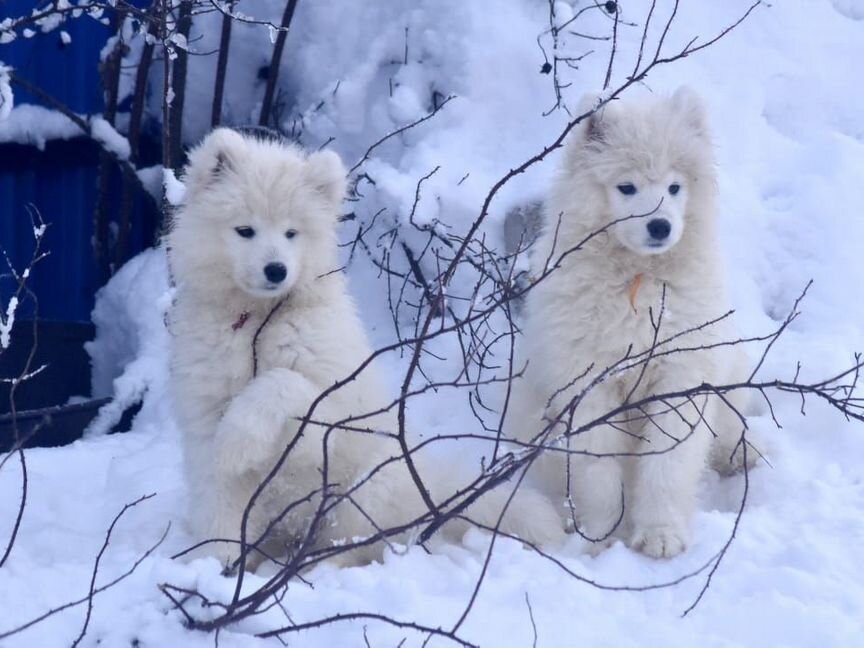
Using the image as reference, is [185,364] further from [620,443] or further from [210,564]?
[620,443]

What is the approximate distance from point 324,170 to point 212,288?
60 centimetres

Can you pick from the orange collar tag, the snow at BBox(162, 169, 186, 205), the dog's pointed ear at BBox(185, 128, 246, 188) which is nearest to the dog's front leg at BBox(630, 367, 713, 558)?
the orange collar tag

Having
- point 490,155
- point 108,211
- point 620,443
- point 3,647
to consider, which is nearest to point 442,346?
point 490,155

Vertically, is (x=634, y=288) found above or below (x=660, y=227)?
below

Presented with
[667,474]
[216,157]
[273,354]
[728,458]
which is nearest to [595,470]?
[667,474]

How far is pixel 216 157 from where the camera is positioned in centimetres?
396

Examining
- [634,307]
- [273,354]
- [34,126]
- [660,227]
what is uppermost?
[660,227]

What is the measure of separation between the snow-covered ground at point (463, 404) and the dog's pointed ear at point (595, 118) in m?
0.44

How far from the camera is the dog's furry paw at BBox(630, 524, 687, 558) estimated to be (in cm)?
384

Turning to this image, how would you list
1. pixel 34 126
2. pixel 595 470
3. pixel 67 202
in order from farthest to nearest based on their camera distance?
1. pixel 67 202
2. pixel 34 126
3. pixel 595 470

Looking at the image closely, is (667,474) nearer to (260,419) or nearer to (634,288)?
(634,288)

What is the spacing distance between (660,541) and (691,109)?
1689 mm

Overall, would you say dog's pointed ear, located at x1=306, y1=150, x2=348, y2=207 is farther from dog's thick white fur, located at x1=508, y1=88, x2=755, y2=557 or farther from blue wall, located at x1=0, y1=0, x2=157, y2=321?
blue wall, located at x1=0, y1=0, x2=157, y2=321

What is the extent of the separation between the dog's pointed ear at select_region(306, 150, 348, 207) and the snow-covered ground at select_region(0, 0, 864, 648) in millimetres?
1364
